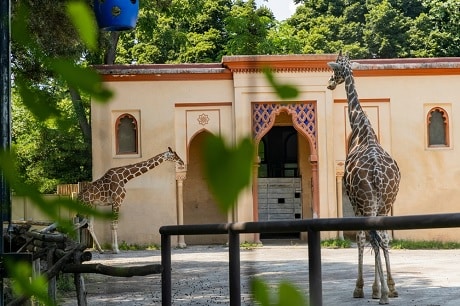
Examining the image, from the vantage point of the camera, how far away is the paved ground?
7.36m

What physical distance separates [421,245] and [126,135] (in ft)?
16.1

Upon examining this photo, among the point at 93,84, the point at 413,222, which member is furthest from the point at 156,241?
the point at 93,84

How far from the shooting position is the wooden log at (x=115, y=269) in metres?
2.58

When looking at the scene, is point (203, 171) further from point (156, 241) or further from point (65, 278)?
point (156, 241)

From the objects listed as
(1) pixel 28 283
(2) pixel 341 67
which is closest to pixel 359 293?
(2) pixel 341 67

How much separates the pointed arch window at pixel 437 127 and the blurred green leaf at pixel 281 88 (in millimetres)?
15598

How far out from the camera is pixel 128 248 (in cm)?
1509

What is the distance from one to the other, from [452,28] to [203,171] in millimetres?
21855

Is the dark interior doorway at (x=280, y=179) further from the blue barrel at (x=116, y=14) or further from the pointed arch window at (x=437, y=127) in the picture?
the blue barrel at (x=116, y=14)

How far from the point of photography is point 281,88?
513 mm

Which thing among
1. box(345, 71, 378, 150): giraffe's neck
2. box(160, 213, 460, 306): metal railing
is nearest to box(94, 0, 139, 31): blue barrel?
box(160, 213, 460, 306): metal railing

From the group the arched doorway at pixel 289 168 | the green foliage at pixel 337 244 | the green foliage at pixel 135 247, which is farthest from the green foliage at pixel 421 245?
the green foliage at pixel 135 247

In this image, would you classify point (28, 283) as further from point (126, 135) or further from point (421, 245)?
point (126, 135)

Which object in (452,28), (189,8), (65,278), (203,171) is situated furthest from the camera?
(452,28)
